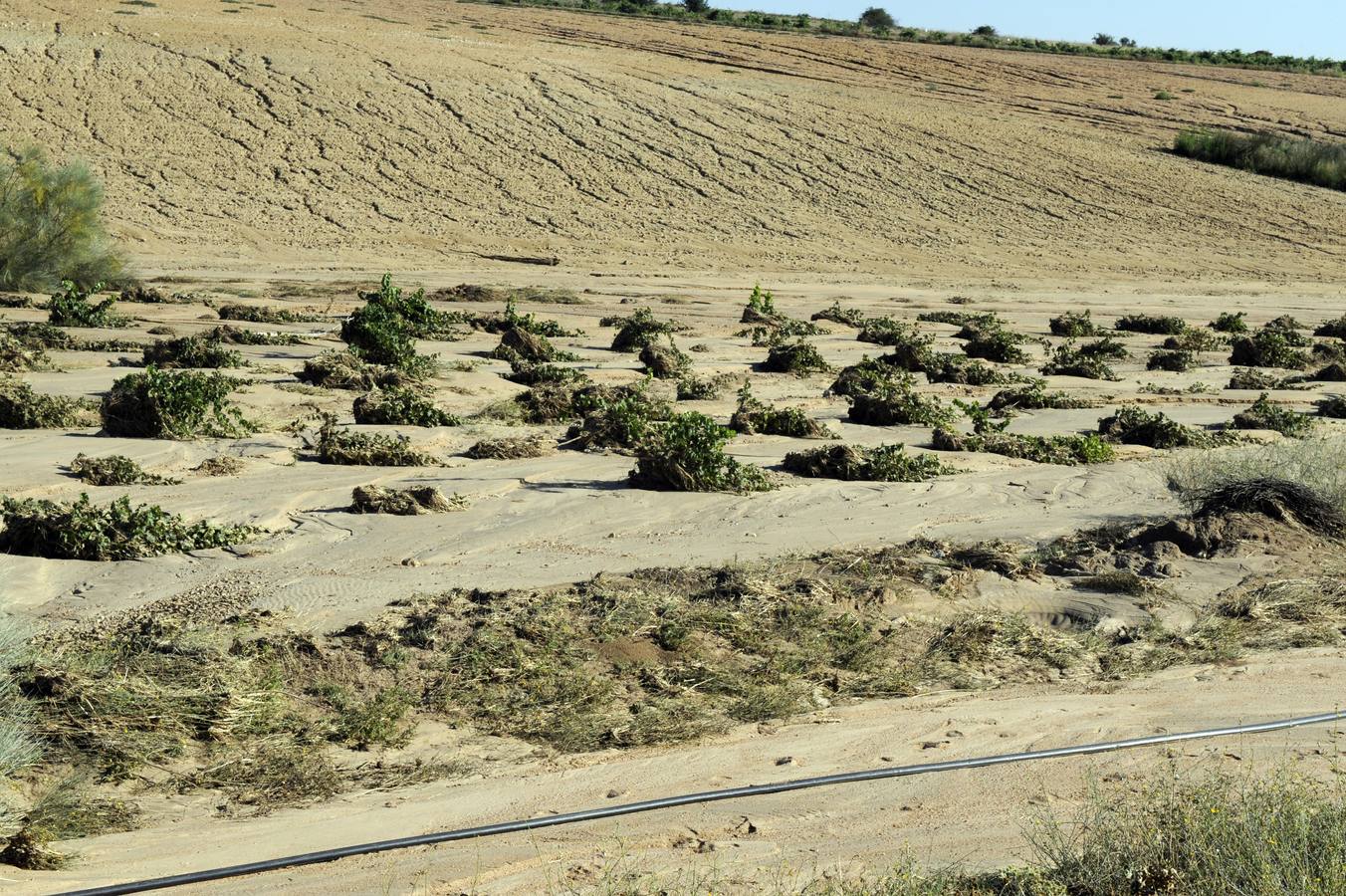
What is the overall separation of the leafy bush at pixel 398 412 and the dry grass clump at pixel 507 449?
0.91 meters

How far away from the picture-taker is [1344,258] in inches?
1259

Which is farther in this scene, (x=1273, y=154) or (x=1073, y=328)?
(x=1273, y=154)

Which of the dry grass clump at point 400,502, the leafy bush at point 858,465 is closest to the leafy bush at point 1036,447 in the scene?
the leafy bush at point 858,465

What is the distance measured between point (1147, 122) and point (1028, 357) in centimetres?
2975

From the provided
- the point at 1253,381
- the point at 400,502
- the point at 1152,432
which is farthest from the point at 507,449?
the point at 1253,381

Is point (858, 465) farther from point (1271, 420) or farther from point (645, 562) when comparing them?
point (1271, 420)

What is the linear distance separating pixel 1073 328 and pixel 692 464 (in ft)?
40.6

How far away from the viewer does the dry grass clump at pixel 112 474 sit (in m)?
9.62

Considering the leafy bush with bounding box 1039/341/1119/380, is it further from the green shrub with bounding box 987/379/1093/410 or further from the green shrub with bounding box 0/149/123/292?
the green shrub with bounding box 0/149/123/292

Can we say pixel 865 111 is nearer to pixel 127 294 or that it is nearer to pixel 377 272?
pixel 377 272

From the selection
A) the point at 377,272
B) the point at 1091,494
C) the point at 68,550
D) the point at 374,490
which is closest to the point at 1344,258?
the point at 377,272

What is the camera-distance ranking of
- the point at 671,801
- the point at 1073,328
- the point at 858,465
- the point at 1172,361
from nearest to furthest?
the point at 671,801
the point at 858,465
the point at 1172,361
the point at 1073,328

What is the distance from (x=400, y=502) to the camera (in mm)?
9156

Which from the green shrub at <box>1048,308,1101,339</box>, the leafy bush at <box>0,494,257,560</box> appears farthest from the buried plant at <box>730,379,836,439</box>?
the green shrub at <box>1048,308,1101,339</box>
